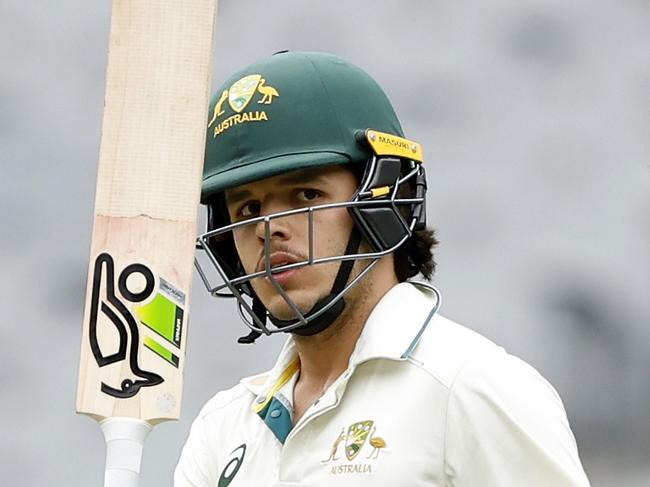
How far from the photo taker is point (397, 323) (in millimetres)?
2281

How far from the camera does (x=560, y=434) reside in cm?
206

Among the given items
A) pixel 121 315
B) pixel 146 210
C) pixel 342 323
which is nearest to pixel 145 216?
pixel 146 210

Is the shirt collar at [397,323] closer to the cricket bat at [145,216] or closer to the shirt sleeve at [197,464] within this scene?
the shirt sleeve at [197,464]

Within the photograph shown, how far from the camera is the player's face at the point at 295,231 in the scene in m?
2.32

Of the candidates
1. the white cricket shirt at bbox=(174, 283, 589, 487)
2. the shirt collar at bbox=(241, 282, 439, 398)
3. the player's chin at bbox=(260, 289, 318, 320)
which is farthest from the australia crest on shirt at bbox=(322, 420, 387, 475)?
the player's chin at bbox=(260, 289, 318, 320)

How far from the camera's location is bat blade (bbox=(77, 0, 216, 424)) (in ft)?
7.14

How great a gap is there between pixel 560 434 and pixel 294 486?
1.41ft

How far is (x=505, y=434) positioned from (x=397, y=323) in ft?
1.04

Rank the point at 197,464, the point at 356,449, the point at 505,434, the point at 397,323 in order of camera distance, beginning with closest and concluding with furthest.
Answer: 1. the point at 505,434
2. the point at 356,449
3. the point at 397,323
4. the point at 197,464

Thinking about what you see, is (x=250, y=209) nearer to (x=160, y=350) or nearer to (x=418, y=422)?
(x=160, y=350)

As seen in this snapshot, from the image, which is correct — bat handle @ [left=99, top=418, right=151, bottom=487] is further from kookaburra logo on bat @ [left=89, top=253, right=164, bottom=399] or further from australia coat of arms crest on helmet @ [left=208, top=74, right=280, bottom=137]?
australia coat of arms crest on helmet @ [left=208, top=74, right=280, bottom=137]

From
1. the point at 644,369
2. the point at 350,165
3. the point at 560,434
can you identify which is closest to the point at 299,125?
the point at 350,165

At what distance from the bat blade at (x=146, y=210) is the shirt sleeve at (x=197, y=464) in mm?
416

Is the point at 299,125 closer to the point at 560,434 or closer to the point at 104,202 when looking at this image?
the point at 104,202
